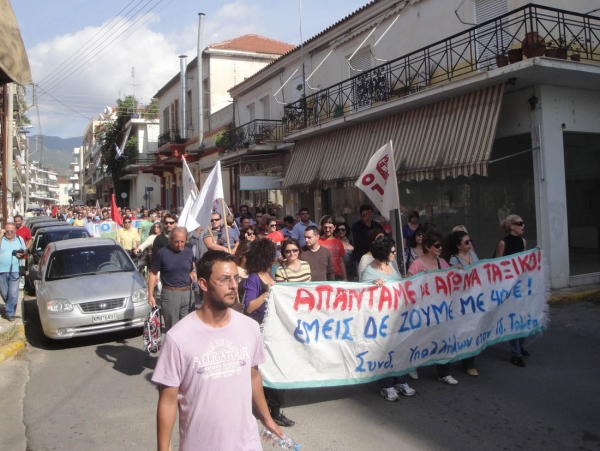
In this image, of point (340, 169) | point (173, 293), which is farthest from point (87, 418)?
point (340, 169)

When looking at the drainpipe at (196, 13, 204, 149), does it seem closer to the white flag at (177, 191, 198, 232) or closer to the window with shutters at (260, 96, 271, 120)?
the window with shutters at (260, 96, 271, 120)

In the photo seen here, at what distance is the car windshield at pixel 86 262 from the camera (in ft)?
30.6

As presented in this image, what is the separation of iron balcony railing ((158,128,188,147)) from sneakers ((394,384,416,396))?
2751 centimetres

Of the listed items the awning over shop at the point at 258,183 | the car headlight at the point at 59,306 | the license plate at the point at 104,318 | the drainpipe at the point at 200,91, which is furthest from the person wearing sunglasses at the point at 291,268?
the drainpipe at the point at 200,91

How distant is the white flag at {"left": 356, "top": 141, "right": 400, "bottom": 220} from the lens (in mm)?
7320

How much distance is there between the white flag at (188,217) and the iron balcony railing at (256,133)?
12.2 metres

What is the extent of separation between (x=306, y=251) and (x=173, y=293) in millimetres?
1733

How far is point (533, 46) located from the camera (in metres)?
10.1

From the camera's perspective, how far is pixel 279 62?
848 inches

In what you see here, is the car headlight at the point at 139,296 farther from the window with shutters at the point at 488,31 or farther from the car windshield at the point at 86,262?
the window with shutters at the point at 488,31

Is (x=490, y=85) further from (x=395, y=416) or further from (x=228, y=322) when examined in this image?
(x=228, y=322)

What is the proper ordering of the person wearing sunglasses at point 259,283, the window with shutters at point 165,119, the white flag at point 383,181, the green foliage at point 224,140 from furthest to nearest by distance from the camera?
the window with shutters at point 165,119
the green foliage at point 224,140
the white flag at point 383,181
the person wearing sunglasses at point 259,283

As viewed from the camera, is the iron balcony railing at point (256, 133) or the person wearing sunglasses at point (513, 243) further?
the iron balcony railing at point (256, 133)

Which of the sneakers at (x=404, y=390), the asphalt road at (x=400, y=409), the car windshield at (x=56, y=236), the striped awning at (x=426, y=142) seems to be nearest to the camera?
the asphalt road at (x=400, y=409)
